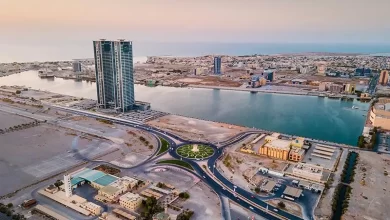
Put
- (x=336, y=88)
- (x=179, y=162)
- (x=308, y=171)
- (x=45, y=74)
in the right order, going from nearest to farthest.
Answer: (x=308, y=171) → (x=179, y=162) → (x=336, y=88) → (x=45, y=74)

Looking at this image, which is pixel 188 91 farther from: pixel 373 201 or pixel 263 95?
pixel 373 201

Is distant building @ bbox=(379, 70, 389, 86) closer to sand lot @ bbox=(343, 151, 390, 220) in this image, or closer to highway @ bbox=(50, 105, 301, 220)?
sand lot @ bbox=(343, 151, 390, 220)

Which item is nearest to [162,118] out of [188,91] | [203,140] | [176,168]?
[203,140]

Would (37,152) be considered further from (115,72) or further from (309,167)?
(309,167)

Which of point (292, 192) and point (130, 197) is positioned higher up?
point (130, 197)

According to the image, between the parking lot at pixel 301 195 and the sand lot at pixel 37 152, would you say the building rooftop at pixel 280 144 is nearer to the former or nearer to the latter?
the parking lot at pixel 301 195

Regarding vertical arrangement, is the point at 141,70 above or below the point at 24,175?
above

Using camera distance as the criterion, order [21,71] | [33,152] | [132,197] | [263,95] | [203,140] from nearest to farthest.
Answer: [132,197]
[33,152]
[203,140]
[263,95]
[21,71]

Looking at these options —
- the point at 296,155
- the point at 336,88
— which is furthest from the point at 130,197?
the point at 336,88
